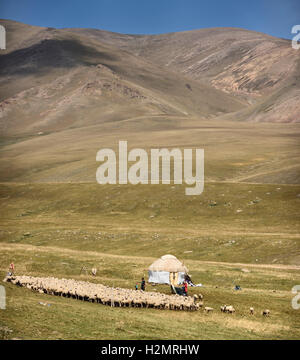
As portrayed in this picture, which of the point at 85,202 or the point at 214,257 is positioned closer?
the point at 214,257

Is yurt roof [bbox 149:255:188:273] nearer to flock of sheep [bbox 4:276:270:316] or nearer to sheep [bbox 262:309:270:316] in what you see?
flock of sheep [bbox 4:276:270:316]

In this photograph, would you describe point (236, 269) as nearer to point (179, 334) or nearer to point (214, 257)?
point (214, 257)

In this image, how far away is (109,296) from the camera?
33625 millimetres

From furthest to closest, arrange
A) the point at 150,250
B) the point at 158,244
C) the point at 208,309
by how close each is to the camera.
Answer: the point at 158,244 → the point at 150,250 → the point at 208,309

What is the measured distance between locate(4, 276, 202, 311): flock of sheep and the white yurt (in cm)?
432

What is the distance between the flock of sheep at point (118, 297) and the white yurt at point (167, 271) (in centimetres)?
392

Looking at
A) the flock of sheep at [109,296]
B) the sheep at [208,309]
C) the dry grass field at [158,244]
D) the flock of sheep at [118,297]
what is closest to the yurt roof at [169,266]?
the dry grass field at [158,244]

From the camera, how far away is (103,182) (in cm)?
12288

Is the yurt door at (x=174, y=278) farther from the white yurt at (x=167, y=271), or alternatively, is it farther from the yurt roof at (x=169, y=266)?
the yurt roof at (x=169, y=266)

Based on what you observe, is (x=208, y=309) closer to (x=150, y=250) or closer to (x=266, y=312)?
(x=266, y=312)

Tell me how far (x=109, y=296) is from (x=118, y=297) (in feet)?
2.12

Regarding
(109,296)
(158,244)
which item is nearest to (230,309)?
(109,296)

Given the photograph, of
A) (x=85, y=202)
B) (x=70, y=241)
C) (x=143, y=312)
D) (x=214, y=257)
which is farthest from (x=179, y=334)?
(x=85, y=202)
